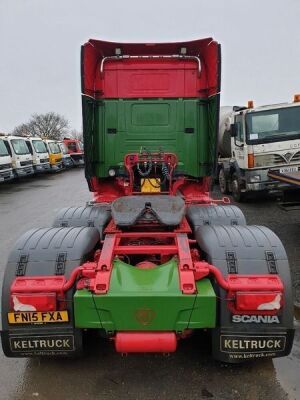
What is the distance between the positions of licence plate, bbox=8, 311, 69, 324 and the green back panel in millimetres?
2782

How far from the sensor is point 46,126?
7194cm

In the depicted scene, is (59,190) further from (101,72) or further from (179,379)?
(179,379)

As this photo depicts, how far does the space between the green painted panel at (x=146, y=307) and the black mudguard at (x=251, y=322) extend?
0.18 meters

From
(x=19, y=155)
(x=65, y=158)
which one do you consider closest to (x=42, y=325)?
(x=19, y=155)

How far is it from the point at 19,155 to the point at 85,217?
16357mm

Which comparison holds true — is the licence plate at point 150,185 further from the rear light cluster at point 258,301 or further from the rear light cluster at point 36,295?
the rear light cluster at point 258,301

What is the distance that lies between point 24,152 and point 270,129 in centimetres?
1413

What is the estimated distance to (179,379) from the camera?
2.99 m

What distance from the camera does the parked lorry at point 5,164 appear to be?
16.9m

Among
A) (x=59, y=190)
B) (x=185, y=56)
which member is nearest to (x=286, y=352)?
(x=185, y=56)

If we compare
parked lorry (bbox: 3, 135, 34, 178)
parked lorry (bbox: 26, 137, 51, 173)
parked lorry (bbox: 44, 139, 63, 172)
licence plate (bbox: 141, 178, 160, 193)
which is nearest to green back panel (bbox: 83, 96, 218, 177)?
licence plate (bbox: 141, 178, 160, 193)

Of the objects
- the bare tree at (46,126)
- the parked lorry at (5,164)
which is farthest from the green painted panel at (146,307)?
the bare tree at (46,126)

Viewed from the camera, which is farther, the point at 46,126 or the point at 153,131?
the point at 46,126

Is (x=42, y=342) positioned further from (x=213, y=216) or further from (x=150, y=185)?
(x=150, y=185)
